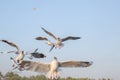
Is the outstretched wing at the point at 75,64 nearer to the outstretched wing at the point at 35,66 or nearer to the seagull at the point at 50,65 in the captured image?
the seagull at the point at 50,65

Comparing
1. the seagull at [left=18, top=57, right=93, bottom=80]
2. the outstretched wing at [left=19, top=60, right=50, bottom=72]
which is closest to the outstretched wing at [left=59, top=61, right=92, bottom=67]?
the seagull at [left=18, top=57, right=93, bottom=80]

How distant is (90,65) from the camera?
1597cm

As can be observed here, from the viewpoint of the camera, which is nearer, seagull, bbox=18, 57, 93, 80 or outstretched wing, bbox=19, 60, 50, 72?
seagull, bbox=18, 57, 93, 80

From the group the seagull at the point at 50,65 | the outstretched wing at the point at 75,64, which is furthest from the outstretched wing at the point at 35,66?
the outstretched wing at the point at 75,64

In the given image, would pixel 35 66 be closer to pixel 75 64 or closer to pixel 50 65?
pixel 50 65

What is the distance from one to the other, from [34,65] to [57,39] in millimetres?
3049

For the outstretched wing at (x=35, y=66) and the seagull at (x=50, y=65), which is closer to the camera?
the seagull at (x=50, y=65)

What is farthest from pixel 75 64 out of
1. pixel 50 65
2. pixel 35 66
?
pixel 35 66

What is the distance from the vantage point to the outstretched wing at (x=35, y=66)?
1630 centimetres

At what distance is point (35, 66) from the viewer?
54.0ft

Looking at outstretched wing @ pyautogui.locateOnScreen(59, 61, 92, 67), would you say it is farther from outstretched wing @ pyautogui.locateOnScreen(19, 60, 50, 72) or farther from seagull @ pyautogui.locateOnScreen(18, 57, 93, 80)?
outstretched wing @ pyautogui.locateOnScreen(19, 60, 50, 72)

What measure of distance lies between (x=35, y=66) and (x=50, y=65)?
2.08 feet

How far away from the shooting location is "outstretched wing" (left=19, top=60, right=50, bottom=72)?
16.3 m

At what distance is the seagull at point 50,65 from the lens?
51.6ft
